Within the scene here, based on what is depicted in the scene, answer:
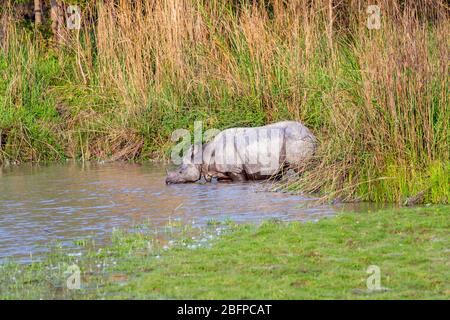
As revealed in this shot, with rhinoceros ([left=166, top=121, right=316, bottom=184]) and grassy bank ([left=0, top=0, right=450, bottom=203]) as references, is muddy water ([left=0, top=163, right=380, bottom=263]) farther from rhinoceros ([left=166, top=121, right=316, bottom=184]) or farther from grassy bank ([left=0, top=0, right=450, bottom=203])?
grassy bank ([left=0, top=0, right=450, bottom=203])

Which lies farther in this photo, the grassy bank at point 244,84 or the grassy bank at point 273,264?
the grassy bank at point 244,84

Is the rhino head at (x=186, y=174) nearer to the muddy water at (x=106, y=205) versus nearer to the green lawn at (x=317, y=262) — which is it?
the muddy water at (x=106, y=205)

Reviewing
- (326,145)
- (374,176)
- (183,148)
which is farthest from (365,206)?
(183,148)

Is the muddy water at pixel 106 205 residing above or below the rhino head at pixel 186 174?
below

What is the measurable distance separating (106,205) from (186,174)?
73.7 inches

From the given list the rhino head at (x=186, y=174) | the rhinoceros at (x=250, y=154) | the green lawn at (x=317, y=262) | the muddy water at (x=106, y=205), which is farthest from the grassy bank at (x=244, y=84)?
the rhino head at (x=186, y=174)

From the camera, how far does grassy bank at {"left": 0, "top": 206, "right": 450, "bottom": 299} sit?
20.9 feet

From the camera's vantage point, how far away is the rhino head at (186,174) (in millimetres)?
12172

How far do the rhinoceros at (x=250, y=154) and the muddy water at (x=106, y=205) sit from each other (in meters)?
0.22

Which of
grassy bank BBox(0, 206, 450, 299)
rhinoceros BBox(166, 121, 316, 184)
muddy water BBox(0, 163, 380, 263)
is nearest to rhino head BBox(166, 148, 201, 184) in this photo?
rhinoceros BBox(166, 121, 316, 184)

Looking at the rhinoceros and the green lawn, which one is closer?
the green lawn

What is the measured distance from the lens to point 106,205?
34.7ft

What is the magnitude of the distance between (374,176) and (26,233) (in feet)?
12.4

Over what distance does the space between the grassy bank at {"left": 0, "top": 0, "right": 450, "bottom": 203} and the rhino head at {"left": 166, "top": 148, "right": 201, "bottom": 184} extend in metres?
1.77
